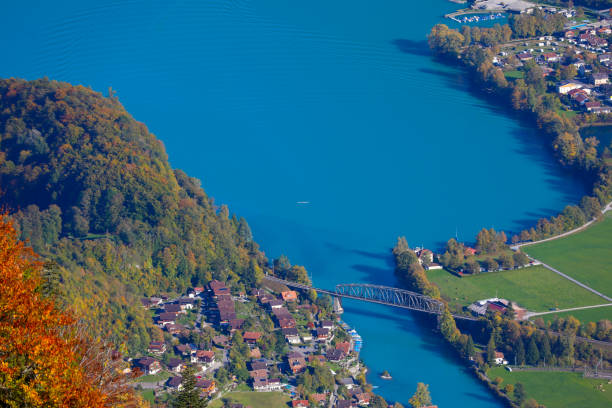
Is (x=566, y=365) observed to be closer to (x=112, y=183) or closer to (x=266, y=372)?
(x=266, y=372)

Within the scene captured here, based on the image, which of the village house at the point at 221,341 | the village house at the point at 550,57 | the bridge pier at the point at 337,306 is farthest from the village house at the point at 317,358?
the village house at the point at 550,57

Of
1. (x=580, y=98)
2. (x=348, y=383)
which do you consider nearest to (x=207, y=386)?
(x=348, y=383)

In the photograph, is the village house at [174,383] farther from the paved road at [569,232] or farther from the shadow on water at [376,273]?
the paved road at [569,232]

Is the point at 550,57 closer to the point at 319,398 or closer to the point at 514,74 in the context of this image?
the point at 514,74

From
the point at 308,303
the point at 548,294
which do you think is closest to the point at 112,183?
the point at 308,303

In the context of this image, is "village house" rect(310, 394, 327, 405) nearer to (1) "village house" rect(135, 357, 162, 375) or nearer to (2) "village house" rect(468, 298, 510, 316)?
(1) "village house" rect(135, 357, 162, 375)
